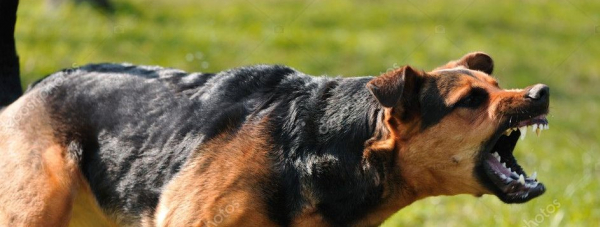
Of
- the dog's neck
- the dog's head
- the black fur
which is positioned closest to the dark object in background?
the black fur

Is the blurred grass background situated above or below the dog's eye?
below

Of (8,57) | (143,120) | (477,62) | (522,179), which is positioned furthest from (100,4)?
(522,179)

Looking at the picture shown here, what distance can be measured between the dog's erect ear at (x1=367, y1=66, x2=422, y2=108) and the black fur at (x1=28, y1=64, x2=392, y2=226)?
0.30m

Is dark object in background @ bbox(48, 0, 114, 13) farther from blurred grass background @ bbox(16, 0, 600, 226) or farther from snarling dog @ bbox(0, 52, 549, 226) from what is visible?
snarling dog @ bbox(0, 52, 549, 226)

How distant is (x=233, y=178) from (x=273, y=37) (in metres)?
8.90

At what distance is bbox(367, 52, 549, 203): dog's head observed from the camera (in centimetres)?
501

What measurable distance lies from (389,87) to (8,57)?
2.80 metres

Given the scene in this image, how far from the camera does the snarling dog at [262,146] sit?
5082mm

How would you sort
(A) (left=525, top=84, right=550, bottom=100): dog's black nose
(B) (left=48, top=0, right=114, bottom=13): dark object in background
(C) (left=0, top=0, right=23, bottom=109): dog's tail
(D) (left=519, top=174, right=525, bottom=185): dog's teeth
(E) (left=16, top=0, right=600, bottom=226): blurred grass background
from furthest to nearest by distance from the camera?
1. (B) (left=48, top=0, right=114, bottom=13): dark object in background
2. (E) (left=16, top=0, right=600, bottom=226): blurred grass background
3. (C) (left=0, top=0, right=23, bottom=109): dog's tail
4. (D) (left=519, top=174, right=525, bottom=185): dog's teeth
5. (A) (left=525, top=84, right=550, bottom=100): dog's black nose

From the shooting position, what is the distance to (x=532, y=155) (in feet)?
35.4

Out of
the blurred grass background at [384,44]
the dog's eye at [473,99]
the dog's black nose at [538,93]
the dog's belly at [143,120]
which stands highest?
the dog's black nose at [538,93]

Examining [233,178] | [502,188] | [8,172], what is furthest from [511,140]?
[8,172]

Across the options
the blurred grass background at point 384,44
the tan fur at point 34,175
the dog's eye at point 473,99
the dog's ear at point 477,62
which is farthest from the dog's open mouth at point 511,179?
the blurred grass background at point 384,44

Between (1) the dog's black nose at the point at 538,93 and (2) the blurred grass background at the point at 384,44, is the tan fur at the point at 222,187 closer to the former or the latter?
(1) the dog's black nose at the point at 538,93
